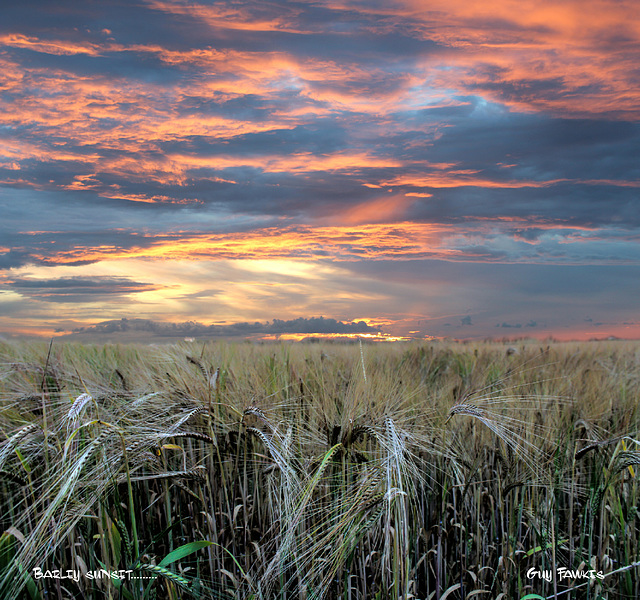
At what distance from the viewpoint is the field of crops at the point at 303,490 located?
231 centimetres

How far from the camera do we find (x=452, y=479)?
299 centimetres

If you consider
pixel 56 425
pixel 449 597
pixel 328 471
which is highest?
pixel 56 425

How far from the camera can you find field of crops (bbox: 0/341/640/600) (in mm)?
2311

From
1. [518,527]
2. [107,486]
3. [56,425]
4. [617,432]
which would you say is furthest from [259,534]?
[617,432]

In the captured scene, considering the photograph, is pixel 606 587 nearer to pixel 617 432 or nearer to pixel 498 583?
pixel 498 583

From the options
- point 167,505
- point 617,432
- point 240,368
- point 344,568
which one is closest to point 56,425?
point 167,505

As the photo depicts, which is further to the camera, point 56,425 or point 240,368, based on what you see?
point 240,368

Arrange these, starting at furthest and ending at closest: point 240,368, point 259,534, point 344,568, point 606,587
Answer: point 240,368 → point 259,534 → point 606,587 → point 344,568

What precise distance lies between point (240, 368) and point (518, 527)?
234 cm

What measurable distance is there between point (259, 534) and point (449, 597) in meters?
1.17

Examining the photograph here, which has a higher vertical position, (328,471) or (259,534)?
(328,471)

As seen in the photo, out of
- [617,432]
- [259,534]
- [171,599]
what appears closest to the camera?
[171,599]

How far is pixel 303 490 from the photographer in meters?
2.33

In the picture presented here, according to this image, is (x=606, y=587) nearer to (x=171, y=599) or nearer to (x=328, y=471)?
(x=328, y=471)
